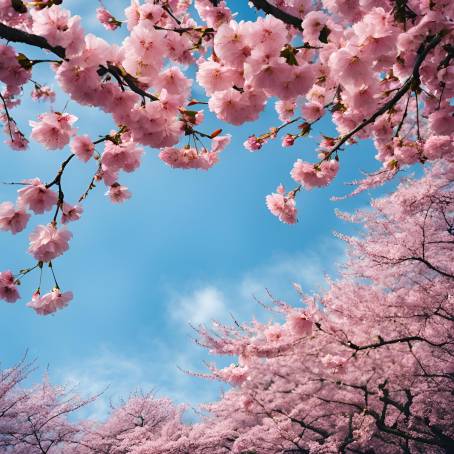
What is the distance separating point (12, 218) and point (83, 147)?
0.70 meters

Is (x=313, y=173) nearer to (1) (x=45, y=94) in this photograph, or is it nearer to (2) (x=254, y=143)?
(2) (x=254, y=143)

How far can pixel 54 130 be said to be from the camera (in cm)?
240

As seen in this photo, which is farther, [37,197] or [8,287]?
[8,287]

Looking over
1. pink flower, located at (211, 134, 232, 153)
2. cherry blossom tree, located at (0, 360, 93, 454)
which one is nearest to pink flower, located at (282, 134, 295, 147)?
pink flower, located at (211, 134, 232, 153)

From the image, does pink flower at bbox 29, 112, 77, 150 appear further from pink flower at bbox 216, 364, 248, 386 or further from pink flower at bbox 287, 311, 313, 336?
pink flower at bbox 216, 364, 248, 386

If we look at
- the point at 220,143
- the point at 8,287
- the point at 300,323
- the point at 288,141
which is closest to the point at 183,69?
the point at 220,143

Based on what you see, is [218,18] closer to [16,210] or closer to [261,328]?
[16,210]

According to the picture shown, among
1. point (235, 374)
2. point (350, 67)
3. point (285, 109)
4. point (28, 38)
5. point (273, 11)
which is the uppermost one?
point (285, 109)

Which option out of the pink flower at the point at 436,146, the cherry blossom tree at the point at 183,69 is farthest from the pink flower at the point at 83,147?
the pink flower at the point at 436,146

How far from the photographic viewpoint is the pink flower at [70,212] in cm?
276

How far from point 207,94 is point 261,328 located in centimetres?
1125

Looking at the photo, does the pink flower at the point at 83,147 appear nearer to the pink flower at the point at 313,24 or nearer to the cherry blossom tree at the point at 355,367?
the pink flower at the point at 313,24

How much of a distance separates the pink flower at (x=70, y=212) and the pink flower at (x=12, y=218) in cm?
26

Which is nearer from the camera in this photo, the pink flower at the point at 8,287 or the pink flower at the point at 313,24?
the pink flower at the point at 313,24
